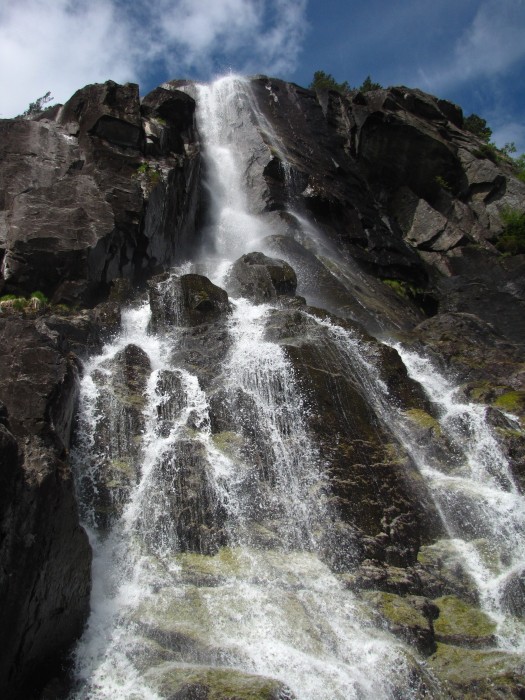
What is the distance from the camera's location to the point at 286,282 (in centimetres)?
2066

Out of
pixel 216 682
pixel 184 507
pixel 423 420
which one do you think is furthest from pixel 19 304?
pixel 216 682

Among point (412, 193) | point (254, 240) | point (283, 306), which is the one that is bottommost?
point (283, 306)

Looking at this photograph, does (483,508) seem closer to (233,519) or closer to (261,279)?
(233,519)

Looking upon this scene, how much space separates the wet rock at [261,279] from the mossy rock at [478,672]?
13.5 metres

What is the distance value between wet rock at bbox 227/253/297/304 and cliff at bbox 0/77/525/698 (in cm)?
9

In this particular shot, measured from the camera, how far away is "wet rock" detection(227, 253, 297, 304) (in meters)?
20.4

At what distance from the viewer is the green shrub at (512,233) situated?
34987 millimetres

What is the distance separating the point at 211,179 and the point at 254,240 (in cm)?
764

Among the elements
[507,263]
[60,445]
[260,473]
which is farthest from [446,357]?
[507,263]

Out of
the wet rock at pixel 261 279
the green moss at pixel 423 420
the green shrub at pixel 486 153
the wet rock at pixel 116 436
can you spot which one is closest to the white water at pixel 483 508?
the green moss at pixel 423 420

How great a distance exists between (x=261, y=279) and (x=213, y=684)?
15.3m

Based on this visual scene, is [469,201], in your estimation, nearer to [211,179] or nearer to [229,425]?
[211,179]

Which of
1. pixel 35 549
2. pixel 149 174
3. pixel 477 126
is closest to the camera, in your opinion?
pixel 35 549

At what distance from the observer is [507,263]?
30594 millimetres
